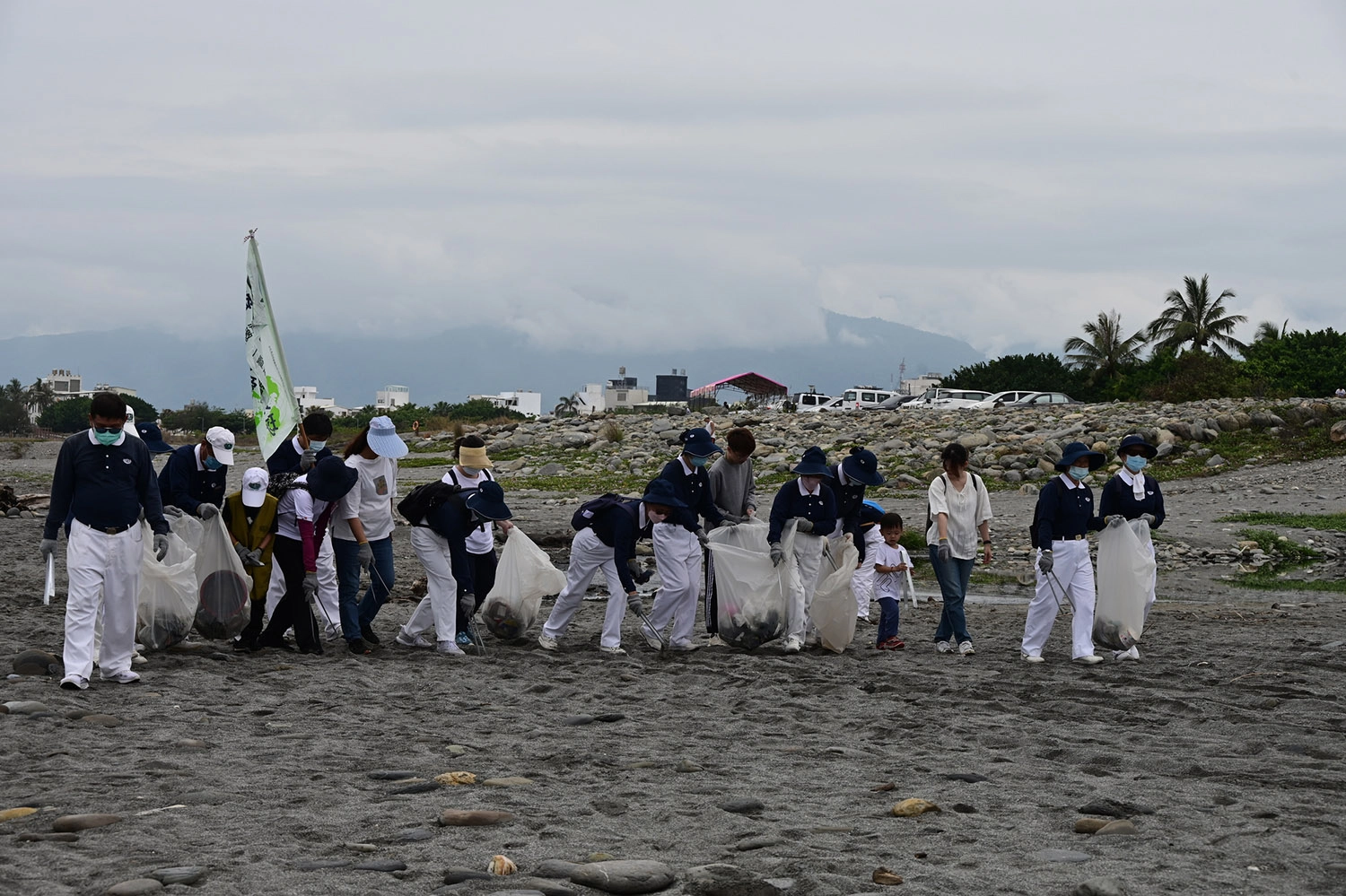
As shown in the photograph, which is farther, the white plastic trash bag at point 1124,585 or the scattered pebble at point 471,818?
the white plastic trash bag at point 1124,585

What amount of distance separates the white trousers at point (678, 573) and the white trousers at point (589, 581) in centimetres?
37

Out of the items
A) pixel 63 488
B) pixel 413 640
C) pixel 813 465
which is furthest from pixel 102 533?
pixel 813 465

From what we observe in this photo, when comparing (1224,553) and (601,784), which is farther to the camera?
(1224,553)

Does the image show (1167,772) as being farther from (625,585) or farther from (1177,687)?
(625,585)

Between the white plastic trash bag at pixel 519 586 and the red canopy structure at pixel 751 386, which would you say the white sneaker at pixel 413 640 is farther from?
the red canopy structure at pixel 751 386

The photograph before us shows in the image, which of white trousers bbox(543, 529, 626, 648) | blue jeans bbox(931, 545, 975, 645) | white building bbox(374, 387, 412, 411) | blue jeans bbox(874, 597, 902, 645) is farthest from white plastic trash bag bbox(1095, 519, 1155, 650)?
white building bbox(374, 387, 412, 411)

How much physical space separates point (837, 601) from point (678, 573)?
1.26 meters

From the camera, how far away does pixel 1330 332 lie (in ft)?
178

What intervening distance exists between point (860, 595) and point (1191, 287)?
5606cm

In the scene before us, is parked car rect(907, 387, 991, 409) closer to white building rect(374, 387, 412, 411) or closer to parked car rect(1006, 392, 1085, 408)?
parked car rect(1006, 392, 1085, 408)

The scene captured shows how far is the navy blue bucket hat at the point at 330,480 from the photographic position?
9.73 metres

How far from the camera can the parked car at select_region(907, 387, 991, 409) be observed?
5394 centimetres

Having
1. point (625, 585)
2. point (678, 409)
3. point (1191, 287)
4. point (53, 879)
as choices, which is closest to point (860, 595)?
point (625, 585)

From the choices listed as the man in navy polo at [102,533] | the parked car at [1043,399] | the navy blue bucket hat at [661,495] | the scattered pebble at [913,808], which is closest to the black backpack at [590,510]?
the navy blue bucket hat at [661,495]
